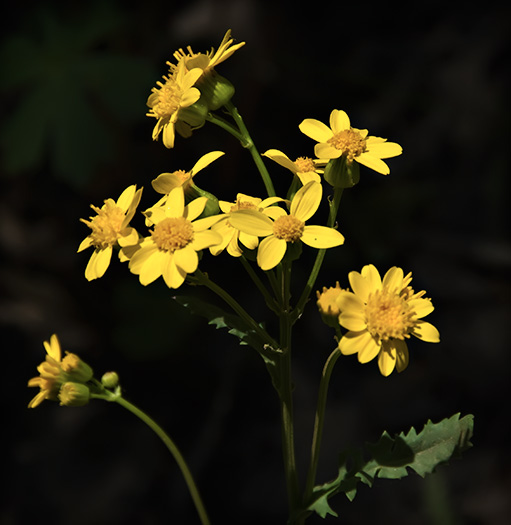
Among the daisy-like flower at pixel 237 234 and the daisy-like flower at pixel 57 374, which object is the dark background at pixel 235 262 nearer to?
the daisy-like flower at pixel 57 374

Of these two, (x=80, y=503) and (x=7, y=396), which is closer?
(x=80, y=503)

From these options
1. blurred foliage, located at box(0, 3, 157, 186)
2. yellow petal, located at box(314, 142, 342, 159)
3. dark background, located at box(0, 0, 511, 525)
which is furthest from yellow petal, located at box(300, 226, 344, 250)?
blurred foliage, located at box(0, 3, 157, 186)

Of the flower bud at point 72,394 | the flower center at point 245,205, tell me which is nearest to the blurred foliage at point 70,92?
the flower bud at point 72,394

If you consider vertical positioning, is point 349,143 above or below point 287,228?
above

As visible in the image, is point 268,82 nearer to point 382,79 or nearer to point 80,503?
point 382,79

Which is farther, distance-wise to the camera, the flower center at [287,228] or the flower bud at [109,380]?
the flower bud at [109,380]

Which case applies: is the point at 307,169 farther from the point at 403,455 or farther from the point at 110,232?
the point at 403,455

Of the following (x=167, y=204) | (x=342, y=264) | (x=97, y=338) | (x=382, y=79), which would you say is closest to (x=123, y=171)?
(x=97, y=338)

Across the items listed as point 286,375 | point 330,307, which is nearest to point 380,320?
point 330,307
